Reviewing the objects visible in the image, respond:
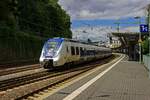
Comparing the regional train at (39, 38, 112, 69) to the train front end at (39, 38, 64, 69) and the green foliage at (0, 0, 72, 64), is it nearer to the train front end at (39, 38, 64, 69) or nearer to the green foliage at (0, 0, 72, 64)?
the train front end at (39, 38, 64, 69)

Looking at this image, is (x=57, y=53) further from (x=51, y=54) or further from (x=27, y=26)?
(x=27, y=26)

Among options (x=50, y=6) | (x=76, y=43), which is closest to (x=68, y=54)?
(x=76, y=43)

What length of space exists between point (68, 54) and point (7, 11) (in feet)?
91.7

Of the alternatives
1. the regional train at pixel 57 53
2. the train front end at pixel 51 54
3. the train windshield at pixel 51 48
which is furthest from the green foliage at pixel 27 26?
the train front end at pixel 51 54

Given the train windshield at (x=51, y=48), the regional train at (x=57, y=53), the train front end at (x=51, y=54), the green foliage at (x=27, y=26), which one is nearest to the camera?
the train front end at (x=51, y=54)

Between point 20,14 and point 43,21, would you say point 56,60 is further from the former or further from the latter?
point 43,21

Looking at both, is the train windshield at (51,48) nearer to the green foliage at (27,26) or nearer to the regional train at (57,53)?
the regional train at (57,53)

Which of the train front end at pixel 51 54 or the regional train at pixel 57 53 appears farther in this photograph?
the regional train at pixel 57 53

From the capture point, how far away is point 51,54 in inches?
1411

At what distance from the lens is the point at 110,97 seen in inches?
616

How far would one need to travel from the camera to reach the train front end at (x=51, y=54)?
116 feet

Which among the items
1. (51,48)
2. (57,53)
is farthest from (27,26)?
(57,53)

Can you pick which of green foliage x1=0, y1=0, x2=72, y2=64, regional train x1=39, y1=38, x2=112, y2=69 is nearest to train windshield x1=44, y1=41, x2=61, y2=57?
regional train x1=39, y1=38, x2=112, y2=69

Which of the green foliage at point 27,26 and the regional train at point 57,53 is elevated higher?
the green foliage at point 27,26
